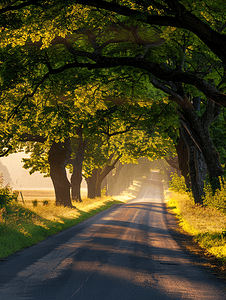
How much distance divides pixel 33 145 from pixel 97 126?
14.4 meters

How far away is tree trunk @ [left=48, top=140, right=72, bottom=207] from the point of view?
22391 millimetres

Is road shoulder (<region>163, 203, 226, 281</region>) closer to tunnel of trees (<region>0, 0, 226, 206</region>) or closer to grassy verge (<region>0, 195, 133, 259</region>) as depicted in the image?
tunnel of trees (<region>0, 0, 226, 206</region>)

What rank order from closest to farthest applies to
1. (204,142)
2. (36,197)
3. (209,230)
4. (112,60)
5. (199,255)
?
(112,60)
(199,255)
(209,230)
(204,142)
(36,197)

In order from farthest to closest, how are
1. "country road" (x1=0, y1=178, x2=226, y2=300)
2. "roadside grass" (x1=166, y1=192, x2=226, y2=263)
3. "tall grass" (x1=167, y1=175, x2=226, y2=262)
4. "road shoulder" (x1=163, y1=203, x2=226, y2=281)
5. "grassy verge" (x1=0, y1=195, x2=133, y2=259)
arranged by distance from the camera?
1. "grassy verge" (x1=0, y1=195, x2=133, y2=259)
2. "tall grass" (x1=167, y1=175, x2=226, y2=262)
3. "roadside grass" (x1=166, y1=192, x2=226, y2=263)
4. "road shoulder" (x1=163, y1=203, x2=226, y2=281)
5. "country road" (x1=0, y1=178, x2=226, y2=300)

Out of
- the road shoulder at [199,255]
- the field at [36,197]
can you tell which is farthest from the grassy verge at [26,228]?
the field at [36,197]

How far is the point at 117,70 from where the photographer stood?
11.1 m

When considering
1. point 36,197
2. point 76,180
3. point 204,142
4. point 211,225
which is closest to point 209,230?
point 211,225

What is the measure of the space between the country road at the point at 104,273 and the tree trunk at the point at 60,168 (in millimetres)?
11215

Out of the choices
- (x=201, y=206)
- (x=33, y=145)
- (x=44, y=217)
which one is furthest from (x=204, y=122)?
(x=33, y=145)

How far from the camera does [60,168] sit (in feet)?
73.7

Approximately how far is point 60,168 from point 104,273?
15.9 meters

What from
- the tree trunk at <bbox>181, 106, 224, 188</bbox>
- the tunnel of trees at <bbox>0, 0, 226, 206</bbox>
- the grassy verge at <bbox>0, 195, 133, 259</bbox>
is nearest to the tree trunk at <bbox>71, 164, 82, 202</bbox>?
the tunnel of trees at <bbox>0, 0, 226, 206</bbox>

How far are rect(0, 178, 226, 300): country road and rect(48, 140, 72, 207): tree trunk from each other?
36.8 ft

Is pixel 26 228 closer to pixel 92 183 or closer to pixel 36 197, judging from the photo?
pixel 92 183
